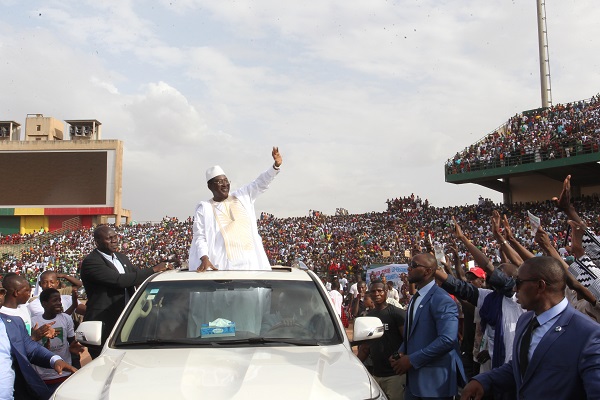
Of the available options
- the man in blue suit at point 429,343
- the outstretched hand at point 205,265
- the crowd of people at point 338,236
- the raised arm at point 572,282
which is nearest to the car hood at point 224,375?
the man in blue suit at point 429,343

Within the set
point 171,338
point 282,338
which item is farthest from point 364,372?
point 171,338

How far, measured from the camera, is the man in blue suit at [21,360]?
3.91m

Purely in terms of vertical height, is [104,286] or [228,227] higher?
[228,227]

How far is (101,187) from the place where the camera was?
43.7 meters

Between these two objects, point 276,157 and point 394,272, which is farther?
point 394,272

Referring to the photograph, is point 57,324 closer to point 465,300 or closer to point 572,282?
point 465,300

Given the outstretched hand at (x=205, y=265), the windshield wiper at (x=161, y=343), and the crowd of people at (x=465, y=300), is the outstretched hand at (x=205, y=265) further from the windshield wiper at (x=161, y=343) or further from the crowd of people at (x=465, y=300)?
the windshield wiper at (x=161, y=343)

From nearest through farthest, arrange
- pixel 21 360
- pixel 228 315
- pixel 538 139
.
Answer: pixel 228 315, pixel 21 360, pixel 538 139

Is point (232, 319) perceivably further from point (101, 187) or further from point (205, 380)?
point (101, 187)

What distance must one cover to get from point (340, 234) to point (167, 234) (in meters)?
11.6

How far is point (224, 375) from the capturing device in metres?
2.93

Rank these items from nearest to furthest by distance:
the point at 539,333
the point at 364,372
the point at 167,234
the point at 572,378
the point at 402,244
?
the point at 572,378 < the point at 539,333 < the point at 364,372 < the point at 402,244 < the point at 167,234

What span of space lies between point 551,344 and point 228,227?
337 centimetres

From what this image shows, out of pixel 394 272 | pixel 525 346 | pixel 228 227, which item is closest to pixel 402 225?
pixel 394 272
